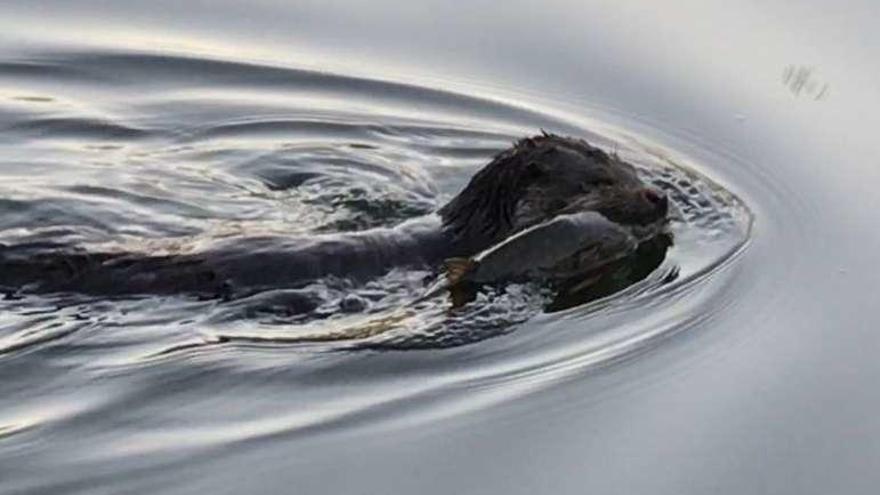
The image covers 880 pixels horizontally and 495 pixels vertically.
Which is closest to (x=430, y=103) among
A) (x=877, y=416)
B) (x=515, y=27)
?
(x=515, y=27)

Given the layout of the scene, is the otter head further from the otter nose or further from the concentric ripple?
the concentric ripple

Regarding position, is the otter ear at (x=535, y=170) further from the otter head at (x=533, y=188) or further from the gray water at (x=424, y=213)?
the gray water at (x=424, y=213)

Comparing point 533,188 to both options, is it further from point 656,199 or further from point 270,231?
point 270,231

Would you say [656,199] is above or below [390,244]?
above

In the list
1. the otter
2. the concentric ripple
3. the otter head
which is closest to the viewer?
the concentric ripple

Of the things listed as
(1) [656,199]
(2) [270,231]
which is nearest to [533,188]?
(1) [656,199]

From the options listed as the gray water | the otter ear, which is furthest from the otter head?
the gray water
